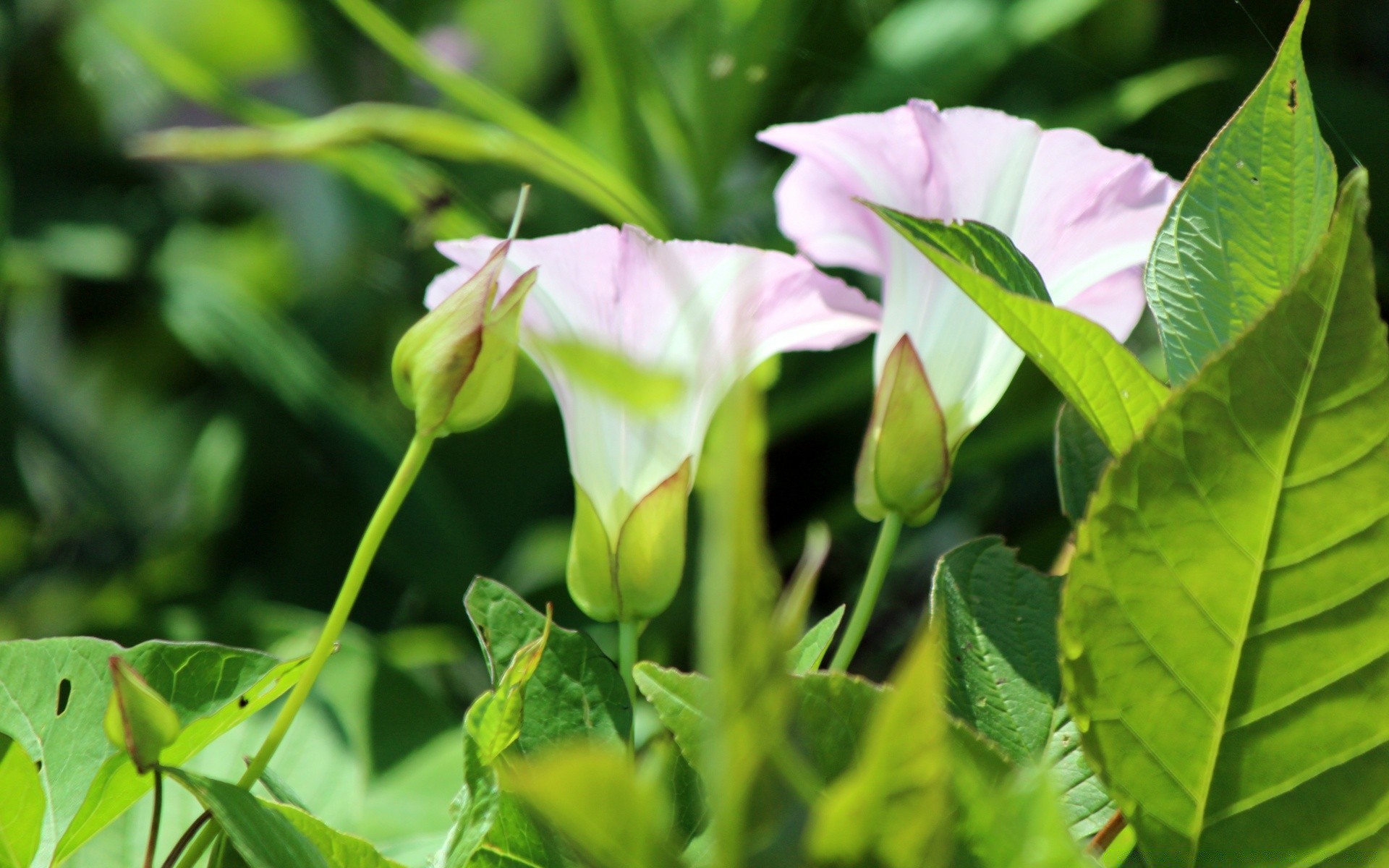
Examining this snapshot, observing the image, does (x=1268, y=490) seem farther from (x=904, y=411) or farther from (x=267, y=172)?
(x=267, y=172)

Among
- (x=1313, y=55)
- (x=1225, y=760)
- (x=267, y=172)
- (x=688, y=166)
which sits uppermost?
(x=267, y=172)

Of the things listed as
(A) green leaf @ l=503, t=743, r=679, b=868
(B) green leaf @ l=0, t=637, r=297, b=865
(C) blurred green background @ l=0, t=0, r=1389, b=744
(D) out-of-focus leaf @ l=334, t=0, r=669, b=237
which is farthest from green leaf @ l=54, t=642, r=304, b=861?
(D) out-of-focus leaf @ l=334, t=0, r=669, b=237

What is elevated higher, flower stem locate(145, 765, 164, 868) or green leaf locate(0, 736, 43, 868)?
green leaf locate(0, 736, 43, 868)

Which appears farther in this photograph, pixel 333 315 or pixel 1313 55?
pixel 333 315

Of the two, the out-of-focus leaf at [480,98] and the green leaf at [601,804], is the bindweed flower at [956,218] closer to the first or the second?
the green leaf at [601,804]

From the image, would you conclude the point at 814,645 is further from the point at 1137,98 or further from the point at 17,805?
the point at 1137,98

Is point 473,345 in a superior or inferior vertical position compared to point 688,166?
inferior

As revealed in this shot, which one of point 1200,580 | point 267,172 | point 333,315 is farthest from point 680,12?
point 1200,580

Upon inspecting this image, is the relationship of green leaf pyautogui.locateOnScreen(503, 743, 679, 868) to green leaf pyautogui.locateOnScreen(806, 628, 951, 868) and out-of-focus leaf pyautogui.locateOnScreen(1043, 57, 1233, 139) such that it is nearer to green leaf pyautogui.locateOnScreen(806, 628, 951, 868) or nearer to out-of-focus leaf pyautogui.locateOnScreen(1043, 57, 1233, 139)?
green leaf pyautogui.locateOnScreen(806, 628, 951, 868)

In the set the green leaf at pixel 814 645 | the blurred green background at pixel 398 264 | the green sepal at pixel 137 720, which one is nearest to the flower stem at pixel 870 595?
the green leaf at pixel 814 645
